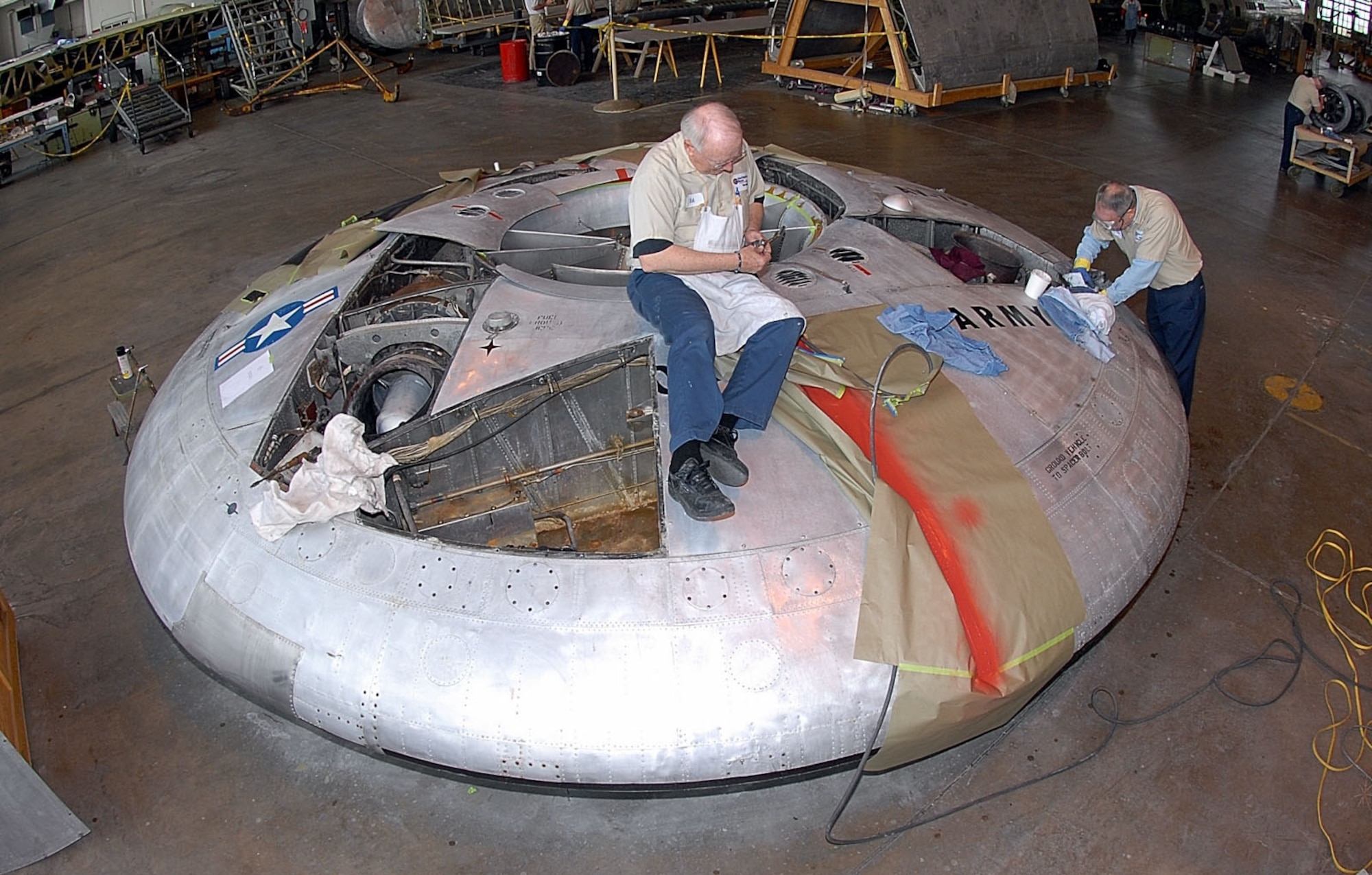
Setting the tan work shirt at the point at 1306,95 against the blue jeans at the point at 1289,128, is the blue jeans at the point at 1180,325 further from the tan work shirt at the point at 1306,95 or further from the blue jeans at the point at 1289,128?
the blue jeans at the point at 1289,128

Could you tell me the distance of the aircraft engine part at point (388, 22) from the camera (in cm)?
1845

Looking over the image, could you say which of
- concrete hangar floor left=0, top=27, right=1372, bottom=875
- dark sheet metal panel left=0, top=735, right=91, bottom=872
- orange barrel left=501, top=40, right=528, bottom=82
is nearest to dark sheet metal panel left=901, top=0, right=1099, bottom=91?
concrete hangar floor left=0, top=27, right=1372, bottom=875

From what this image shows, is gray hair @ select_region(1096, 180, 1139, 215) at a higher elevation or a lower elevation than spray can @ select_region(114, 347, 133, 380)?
higher

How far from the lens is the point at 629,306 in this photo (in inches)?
212

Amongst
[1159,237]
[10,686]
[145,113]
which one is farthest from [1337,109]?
[145,113]

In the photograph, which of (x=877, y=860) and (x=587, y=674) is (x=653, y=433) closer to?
(x=587, y=674)

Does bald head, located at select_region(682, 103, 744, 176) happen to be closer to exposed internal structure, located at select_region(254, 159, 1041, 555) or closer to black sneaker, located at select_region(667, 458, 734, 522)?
exposed internal structure, located at select_region(254, 159, 1041, 555)

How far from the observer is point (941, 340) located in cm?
529

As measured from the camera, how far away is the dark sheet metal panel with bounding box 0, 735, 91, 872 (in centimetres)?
415

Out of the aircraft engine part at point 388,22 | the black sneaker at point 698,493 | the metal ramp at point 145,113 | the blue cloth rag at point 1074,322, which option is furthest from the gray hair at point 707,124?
the aircraft engine part at point 388,22

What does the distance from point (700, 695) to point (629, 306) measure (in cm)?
217

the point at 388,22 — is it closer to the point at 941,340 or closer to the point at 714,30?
the point at 714,30

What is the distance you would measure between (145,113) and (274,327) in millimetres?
10602

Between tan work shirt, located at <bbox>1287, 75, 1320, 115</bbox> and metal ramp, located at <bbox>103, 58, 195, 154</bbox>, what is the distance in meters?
14.5
